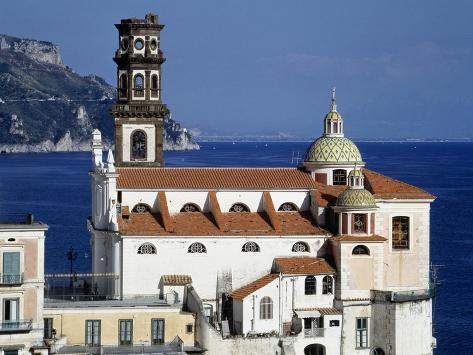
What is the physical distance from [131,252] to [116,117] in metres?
15.2

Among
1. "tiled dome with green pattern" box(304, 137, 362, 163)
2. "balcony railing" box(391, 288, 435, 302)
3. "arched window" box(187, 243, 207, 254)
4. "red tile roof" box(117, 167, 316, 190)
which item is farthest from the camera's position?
"tiled dome with green pattern" box(304, 137, 362, 163)

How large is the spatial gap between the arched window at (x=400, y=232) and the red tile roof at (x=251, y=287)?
24.6 feet

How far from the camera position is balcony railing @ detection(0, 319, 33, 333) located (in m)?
71.4

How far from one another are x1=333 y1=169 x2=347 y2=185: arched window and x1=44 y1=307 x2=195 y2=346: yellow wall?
1508 cm

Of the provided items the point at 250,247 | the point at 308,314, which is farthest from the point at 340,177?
the point at 308,314

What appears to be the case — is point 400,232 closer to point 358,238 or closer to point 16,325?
point 358,238

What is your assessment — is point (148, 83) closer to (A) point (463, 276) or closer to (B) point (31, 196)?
(A) point (463, 276)

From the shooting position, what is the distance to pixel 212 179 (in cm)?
8475

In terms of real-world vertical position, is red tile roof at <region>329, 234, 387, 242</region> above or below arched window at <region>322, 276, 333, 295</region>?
Result: above

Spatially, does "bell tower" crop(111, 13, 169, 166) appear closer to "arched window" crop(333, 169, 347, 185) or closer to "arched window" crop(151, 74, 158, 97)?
"arched window" crop(151, 74, 158, 97)

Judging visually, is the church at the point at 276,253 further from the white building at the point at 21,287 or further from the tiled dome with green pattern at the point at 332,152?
the white building at the point at 21,287

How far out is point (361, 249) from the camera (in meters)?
81.3

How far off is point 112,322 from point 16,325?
5561mm

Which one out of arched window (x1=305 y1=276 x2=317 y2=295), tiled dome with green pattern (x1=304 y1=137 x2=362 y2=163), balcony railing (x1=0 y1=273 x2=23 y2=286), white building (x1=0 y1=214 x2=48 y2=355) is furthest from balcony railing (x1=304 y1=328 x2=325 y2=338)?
balcony railing (x1=0 y1=273 x2=23 y2=286)
